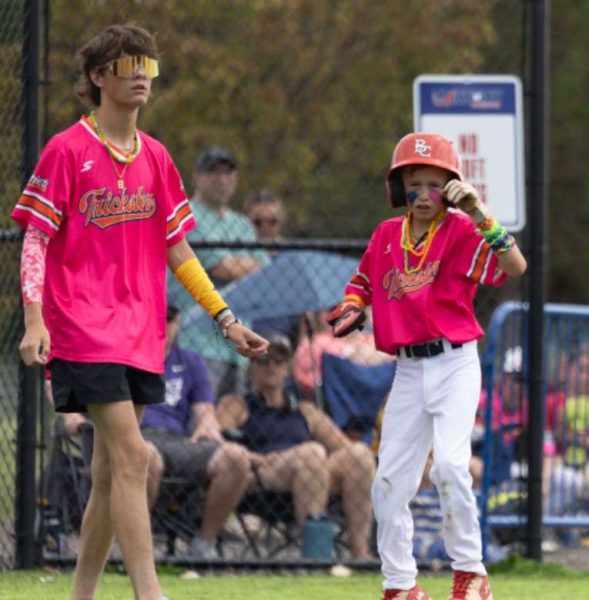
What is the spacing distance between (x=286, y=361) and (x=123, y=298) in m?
3.08

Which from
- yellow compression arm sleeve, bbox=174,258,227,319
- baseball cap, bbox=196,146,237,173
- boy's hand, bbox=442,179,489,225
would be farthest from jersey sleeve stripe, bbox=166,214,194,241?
baseball cap, bbox=196,146,237,173

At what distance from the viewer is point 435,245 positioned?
597cm

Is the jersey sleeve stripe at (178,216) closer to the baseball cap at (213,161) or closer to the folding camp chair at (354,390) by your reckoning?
the folding camp chair at (354,390)

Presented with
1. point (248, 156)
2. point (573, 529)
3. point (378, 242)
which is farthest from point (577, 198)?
point (378, 242)

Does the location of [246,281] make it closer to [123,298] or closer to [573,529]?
[573,529]

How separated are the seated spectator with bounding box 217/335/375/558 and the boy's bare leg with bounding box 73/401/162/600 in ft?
9.15

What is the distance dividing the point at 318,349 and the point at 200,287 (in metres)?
3.09

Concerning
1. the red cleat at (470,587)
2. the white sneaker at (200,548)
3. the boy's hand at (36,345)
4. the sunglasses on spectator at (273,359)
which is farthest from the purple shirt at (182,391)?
the boy's hand at (36,345)

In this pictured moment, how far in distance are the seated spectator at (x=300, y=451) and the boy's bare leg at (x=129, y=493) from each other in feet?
9.15

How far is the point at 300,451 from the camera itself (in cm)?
812

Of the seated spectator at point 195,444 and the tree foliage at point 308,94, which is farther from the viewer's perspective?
the tree foliage at point 308,94

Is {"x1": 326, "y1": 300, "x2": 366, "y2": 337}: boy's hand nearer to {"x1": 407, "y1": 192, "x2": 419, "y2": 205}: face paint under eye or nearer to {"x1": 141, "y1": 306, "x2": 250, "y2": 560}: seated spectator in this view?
{"x1": 407, "y1": 192, "x2": 419, "y2": 205}: face paint under eye

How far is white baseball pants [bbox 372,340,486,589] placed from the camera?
19.2 ft

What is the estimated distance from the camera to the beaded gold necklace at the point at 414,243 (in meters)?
5.96
